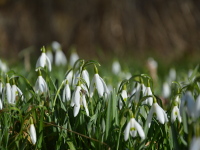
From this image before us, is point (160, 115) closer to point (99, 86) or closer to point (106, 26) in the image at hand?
point (99, 86)

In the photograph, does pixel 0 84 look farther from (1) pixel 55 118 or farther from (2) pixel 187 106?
(2) pixel 187 106

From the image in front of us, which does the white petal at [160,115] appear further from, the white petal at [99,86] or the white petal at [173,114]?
the white petal at [99,86]

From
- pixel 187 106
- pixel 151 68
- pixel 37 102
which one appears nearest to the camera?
pixel 187 106

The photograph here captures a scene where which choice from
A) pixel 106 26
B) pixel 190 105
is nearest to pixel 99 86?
pixel 190 105

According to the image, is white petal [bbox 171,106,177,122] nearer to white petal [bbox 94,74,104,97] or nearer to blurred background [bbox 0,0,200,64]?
white petal [bbox 94,74,104,97]

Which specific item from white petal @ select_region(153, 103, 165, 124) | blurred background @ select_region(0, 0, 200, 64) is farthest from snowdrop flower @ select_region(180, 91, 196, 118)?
blurred background @ select_region(0, 0, 200, 64)

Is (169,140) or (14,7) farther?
(14,7)

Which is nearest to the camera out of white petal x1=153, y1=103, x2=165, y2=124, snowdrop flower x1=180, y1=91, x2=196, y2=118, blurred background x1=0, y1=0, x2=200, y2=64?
snowdrop flower x1=180, y1=91, x2=196, y2=118

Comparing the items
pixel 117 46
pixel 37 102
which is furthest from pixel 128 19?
pixel 37 102
